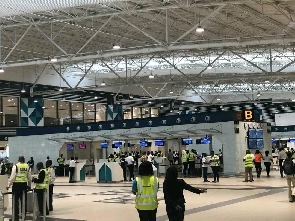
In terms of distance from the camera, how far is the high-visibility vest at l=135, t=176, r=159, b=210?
760 centimetres

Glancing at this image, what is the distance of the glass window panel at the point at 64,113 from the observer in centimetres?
4609

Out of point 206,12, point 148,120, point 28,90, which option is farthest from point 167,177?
point 28,90

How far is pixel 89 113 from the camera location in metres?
49.4

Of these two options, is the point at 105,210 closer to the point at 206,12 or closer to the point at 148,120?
the point at 206,12

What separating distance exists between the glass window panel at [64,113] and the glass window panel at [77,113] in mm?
688

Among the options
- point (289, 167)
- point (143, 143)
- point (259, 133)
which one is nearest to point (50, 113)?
point (143, 143)

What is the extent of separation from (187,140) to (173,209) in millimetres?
22716

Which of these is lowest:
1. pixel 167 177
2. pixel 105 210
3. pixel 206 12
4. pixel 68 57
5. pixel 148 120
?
pixel 105 210

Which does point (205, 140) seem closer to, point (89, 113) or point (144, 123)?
point (144, 123)

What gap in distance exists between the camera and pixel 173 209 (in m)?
7.61

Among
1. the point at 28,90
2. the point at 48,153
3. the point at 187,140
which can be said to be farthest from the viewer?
the point at 28,90

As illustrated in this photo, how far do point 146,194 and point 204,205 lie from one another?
7.14m

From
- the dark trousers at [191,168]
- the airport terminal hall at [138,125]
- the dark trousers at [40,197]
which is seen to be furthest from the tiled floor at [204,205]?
the dark trousers at [191,168]

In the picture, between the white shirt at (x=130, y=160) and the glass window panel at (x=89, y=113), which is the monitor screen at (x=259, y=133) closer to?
the white shirt at (x=130, y=160)
